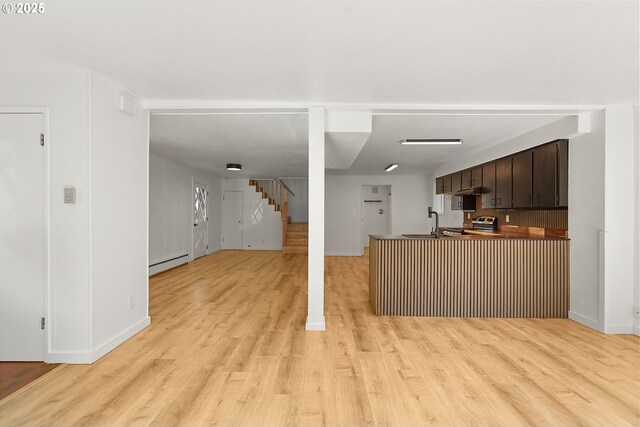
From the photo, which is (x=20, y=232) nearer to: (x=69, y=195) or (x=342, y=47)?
(x=69, y=195)

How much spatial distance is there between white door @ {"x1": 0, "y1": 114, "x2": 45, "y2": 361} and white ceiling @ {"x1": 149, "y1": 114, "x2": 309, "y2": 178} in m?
1.51

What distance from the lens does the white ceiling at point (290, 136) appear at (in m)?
4.28

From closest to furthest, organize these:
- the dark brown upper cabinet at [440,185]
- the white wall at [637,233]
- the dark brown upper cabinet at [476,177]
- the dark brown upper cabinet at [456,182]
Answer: the white wall at [637,233], the dark brown upper cabinet at [476,177], the dark brown upper cabinet at [456,182], the dark brown upper cabinet at [440,185]

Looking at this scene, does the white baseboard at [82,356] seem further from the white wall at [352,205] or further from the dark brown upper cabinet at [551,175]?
the white wall at [352,205]

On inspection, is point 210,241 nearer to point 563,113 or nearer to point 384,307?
point 384,307

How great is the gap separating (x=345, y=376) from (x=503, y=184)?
177 inches

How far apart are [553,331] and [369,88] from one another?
133 inches

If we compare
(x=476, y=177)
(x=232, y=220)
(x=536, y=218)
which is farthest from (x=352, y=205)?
(x=536, y=218)

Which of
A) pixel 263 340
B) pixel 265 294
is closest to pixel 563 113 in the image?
pixel 263 340

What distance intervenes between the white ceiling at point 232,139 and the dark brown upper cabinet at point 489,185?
11.1 feet

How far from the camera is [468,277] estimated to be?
4.29m

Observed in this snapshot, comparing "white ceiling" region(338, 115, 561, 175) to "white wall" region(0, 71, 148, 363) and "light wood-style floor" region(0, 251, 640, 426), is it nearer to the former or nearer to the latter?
"light wood-style floor" region(0, 251, 640, 426)

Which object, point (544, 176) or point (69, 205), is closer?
point (69, 205)

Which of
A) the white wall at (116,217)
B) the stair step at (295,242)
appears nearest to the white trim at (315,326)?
the white wall at (116,217)
